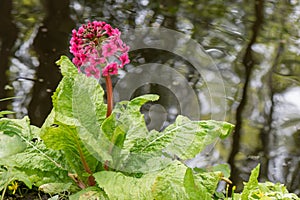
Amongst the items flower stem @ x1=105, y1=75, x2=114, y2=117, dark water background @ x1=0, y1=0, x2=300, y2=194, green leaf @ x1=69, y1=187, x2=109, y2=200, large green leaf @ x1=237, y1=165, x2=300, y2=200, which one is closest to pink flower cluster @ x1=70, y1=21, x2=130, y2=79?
flower stem @ x1=105, y1=75, x2=114, y2=117

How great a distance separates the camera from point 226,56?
8.95ft

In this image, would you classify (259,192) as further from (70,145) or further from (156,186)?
(70,145)

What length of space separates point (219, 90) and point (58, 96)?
56.4 inches

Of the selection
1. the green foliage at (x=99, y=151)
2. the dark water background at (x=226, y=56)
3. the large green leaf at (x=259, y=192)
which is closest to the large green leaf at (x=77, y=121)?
the green foliage at (x=99, y=151)

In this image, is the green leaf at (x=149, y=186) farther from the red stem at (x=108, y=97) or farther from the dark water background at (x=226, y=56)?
the dark water background at (x=226, y=56)

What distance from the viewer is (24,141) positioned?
3.79 ft

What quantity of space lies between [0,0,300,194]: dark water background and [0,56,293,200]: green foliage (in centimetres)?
88

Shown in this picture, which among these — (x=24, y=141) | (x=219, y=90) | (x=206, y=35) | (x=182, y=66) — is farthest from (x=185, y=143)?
(x=206, y=35)

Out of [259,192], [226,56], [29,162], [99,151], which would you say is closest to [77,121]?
[99,151]

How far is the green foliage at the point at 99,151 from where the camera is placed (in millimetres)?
1014

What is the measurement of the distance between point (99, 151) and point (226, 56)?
71.2 inches

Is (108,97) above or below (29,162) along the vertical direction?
above

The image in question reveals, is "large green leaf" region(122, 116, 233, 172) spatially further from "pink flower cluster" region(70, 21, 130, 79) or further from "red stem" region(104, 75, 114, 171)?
"pink flower cluster" region(70, 21, 130, 79)

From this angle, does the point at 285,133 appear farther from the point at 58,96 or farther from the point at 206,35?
the point at 58,96
